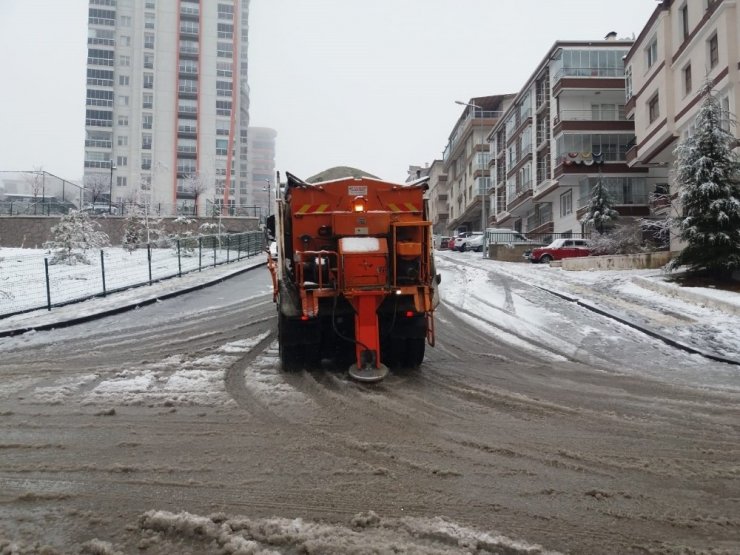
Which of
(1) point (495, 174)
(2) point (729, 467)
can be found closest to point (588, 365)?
(2) point (729, 467)

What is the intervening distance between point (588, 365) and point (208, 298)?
410 inches

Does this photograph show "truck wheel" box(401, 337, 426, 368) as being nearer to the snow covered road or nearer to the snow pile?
the snow covered road

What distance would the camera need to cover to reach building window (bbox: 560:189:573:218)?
3950cm

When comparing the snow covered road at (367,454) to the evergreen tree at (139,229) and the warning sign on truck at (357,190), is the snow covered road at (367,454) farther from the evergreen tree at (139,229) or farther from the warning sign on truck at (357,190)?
the evergreen tree at (139,229)

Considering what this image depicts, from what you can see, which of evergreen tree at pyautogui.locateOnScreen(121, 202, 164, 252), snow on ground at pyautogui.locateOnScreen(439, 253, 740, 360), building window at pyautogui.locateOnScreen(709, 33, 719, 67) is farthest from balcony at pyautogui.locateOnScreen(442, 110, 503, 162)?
snow on ground at pyautogui.locateOnScreen(439, 253, 740, 360)

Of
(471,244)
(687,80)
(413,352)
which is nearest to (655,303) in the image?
(413,352)

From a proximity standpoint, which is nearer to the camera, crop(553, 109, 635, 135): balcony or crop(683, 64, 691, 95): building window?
crop(683, 64, 691, 95): building window

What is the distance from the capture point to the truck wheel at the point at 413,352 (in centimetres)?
713

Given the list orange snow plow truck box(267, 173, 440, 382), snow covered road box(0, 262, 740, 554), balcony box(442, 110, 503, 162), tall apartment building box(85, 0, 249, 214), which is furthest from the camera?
tall apartment building box(85, 0, 249, 214)

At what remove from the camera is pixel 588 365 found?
25.2ft

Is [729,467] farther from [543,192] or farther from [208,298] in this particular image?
[543,192]

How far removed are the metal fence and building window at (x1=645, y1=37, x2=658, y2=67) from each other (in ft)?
84.2

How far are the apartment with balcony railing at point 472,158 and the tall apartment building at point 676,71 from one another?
27440mm

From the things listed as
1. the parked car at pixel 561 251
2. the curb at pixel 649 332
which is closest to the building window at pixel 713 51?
the parked car at pixel 561 251
